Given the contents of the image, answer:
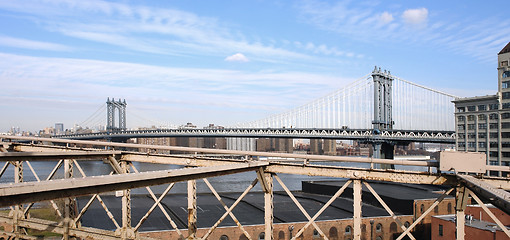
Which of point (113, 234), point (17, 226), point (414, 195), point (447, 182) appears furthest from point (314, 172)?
point (414, 195)

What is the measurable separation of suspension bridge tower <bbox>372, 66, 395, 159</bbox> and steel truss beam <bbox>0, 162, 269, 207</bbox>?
7061 cm

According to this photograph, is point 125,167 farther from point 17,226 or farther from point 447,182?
point 447,182

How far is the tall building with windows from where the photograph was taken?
57.9 metres

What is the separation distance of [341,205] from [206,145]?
129731mm

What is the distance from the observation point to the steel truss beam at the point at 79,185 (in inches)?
175

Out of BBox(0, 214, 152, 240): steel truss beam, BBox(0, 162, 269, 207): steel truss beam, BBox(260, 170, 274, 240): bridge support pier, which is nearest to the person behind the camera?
BBox(0, 162, 269, 207): steel truss beam

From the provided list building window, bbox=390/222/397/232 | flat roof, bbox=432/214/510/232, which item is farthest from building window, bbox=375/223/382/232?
flat roof, bbox=432/214/510/232

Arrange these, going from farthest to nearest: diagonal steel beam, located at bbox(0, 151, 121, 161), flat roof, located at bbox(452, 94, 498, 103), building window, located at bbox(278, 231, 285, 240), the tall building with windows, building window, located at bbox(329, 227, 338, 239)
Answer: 1. flat roof, located at bbox(452, 94, 498, 103)
2. the tall building with windows
3. building window, located at bbox(329, 227, 338, 239)
4. building window, located at bbox(278, 231, 285, 240)
5. diagonal steel beam, located at bbox(0, 151, 121, 161)

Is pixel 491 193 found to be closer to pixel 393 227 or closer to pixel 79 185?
pixel 79 185

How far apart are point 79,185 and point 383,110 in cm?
8144

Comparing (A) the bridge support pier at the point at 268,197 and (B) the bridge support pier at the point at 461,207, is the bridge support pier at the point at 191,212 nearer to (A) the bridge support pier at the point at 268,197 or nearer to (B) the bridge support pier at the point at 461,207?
(A) the bridge support pier at the point at 268,197

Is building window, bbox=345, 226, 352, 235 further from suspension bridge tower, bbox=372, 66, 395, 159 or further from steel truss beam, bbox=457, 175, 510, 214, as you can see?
suspension bridge tower, bbox=372, 66, 395, 159

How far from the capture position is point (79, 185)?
4.99 m

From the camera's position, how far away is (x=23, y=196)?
14.9 feet
